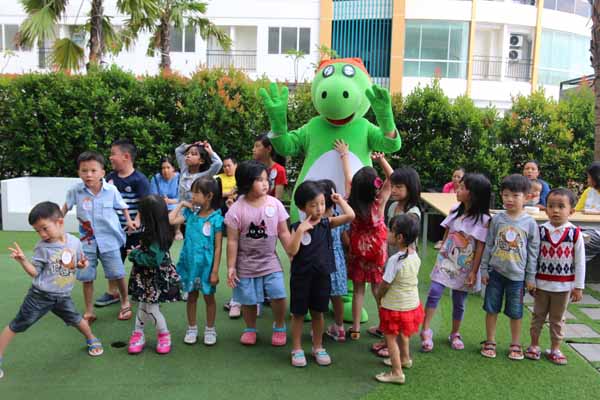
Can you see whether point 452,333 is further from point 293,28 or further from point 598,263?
point 293,28

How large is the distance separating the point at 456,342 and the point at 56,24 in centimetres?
1045

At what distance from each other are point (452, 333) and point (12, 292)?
4157 millimetres

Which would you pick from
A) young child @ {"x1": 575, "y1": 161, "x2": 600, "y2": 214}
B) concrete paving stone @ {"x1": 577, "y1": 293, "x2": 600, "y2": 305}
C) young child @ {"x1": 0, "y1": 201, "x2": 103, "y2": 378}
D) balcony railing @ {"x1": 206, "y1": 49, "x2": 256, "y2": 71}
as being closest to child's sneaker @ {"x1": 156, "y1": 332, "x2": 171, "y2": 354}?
young child @ {"x1": 0, "y1": 201, "x2": 103, "y2": 378}

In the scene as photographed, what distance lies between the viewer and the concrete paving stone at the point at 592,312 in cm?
477

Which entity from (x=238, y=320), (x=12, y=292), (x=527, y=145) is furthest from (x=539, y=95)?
(x=12, y=292)

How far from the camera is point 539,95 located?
28.3ft

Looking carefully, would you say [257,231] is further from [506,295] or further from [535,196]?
[535,196]

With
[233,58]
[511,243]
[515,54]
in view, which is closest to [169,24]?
[233,58]

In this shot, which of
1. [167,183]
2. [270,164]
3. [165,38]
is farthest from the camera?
[165,38]


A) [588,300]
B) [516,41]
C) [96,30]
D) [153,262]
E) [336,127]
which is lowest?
[588,300]

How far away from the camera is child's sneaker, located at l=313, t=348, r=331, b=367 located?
140 inches

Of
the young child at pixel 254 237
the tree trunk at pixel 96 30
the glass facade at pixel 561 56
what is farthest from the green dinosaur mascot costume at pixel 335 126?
the glass facade at pixel 561 56

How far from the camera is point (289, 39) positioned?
2056 cm

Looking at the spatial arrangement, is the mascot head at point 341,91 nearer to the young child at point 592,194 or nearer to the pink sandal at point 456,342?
the pink sandal at point 456,342
